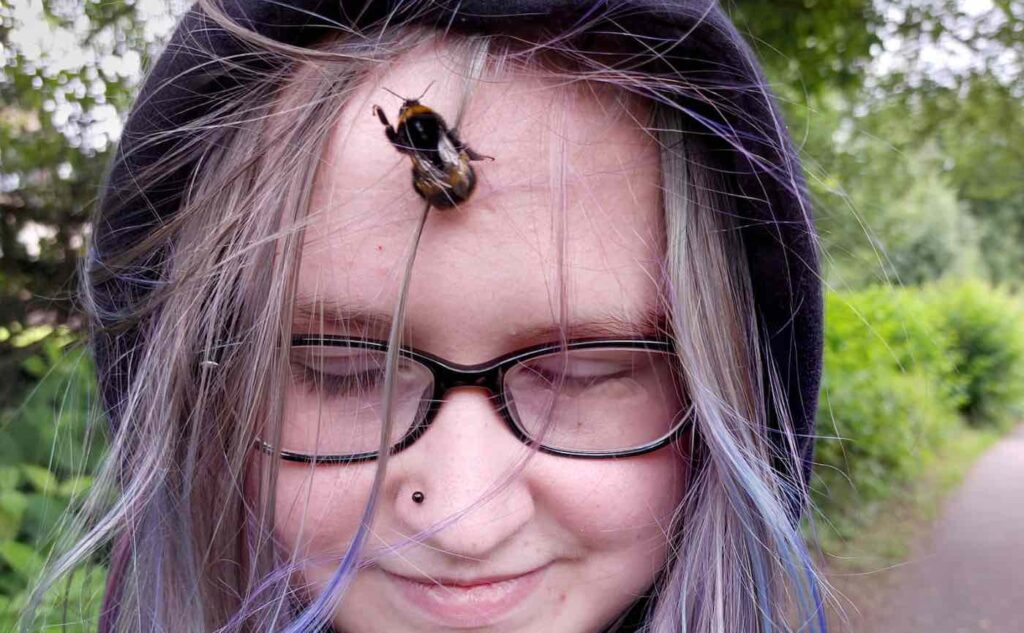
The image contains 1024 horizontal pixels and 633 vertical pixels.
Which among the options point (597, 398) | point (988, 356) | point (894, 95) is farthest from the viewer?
point (988, 356)

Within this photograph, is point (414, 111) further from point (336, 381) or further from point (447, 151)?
point (336, 381)

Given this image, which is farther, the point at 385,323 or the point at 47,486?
the point at 47,486

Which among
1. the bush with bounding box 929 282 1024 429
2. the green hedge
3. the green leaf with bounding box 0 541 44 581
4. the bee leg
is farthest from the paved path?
the bee leg

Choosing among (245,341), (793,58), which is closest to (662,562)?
(245,341)

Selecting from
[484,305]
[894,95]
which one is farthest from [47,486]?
[894,95]

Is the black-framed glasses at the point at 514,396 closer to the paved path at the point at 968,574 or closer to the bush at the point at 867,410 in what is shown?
the bush at the point at 867,410

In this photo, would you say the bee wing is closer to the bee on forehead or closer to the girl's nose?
the bee on forehead

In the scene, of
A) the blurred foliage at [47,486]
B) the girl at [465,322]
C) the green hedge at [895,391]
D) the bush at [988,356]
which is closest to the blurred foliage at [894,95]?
the green hedge at [895,391]
